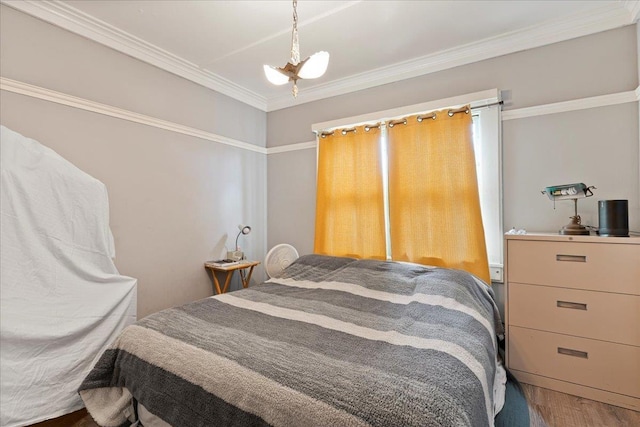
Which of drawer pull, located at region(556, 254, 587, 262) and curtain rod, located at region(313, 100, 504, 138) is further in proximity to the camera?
curtain rod, located at region(313, 100, 504, 138)

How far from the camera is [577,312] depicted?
187 centimetres

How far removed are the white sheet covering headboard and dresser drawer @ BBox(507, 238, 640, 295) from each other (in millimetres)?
2696

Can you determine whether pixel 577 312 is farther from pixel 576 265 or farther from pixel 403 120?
pixel 403 120

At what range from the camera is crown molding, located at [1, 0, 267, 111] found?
1915mm

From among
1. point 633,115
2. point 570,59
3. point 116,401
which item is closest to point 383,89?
point 570,59

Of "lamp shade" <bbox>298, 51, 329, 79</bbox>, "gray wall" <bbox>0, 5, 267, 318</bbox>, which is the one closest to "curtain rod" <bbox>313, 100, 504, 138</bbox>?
"gray wall" <bbox>0, 5, 267, 318</bbox>

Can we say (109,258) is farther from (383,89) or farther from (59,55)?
(383,89)

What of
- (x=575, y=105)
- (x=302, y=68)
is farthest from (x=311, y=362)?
(x=575, y=105)

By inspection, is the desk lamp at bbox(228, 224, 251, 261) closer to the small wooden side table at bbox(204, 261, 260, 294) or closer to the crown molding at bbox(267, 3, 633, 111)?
the small wooden side table at bbox(204, 261, 260, 294)

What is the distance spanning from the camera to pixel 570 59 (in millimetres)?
2160

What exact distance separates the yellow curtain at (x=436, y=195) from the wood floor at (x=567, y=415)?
82 cm

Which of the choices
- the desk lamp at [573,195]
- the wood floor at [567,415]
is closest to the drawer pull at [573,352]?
the wood floor at [567,415]

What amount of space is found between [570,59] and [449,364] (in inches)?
93.8

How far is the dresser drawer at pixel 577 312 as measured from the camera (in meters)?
1.74
